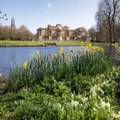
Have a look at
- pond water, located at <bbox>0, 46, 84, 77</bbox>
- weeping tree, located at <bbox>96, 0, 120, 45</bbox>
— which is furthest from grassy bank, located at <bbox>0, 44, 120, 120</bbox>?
weeping tree, located at <bbox>96, 0, 120, 45</bbox>

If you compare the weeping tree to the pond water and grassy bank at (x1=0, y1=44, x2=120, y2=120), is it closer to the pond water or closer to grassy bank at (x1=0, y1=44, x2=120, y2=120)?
the pond water

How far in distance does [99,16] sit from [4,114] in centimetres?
4338

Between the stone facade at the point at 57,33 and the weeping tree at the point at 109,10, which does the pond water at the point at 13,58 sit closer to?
the weeping tree at the point at 109,10

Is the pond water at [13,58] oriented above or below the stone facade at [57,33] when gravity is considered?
below

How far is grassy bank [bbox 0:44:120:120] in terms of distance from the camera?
3.89 meters

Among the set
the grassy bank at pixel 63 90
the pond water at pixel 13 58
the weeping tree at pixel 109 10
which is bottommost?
the pond water at pixel 13 58

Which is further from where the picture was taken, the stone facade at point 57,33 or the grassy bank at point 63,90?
the stone facade at point 57,33

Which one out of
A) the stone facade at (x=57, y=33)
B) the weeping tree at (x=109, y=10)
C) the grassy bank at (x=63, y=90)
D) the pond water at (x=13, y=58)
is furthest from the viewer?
the stone facade at (x=57, y=33)

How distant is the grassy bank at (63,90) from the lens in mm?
3891

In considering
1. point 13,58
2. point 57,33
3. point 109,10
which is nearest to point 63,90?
point 13,58

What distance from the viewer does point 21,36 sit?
82.2 meters

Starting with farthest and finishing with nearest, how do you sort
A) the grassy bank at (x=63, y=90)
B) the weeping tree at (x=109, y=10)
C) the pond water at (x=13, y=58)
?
the weeping tree at (x=109, y=10), the pond water at (x=13, y=58), the grassy bank at (x=63, y=90)

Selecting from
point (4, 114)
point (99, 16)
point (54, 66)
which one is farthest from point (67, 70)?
point (99, 16)

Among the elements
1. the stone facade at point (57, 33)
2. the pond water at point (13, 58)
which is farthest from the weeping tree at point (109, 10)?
the stone facade at point (57, 33)
